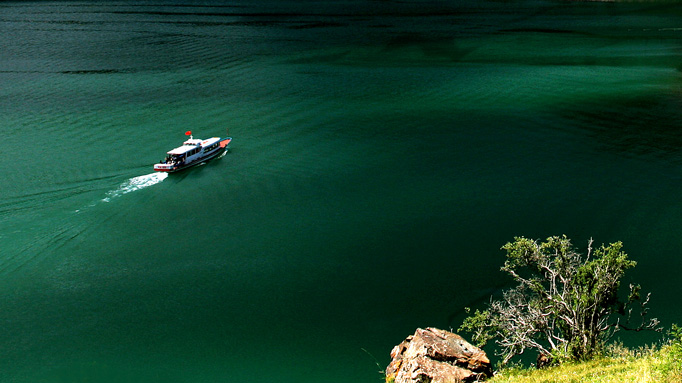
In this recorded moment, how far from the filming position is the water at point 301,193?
3406 cm

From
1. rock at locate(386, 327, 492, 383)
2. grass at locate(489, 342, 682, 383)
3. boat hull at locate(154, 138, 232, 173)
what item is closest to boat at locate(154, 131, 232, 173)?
boat hull at locate(154, 138, 232, 173)

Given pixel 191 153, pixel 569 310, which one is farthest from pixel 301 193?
pixel 569 310

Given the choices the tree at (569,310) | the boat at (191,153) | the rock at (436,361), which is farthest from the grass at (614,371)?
the boat at (191,153)

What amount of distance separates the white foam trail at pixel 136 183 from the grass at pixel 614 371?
119ft

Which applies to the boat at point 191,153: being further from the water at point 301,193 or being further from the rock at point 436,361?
the rock at point 436,361

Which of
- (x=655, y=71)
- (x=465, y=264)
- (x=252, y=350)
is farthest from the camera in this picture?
(x=655, y=71)

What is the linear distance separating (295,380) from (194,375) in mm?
5496

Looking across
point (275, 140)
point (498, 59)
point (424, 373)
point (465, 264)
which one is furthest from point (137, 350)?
point (498, 59)

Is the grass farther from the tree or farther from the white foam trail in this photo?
the white foam trail

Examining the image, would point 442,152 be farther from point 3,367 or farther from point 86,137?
point 3,367

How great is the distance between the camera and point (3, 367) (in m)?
31.7

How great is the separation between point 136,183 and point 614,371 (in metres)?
41.9

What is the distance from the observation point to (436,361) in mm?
25250

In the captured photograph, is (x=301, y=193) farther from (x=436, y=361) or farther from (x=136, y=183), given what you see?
(x=436, y=361)
